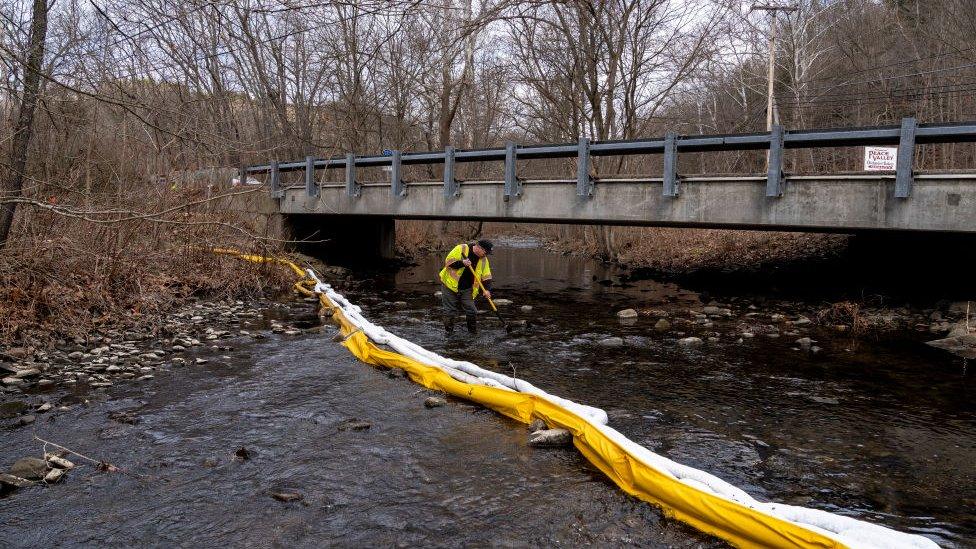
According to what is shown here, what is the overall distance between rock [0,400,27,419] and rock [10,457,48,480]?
1390mm

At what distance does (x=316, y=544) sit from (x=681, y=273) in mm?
16355

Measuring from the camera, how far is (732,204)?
10.8 meters

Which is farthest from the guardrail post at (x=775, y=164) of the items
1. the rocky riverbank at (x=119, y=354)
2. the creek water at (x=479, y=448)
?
the rocky riverbank at (x=119, y=354)

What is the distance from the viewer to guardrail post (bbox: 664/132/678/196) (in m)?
11.0

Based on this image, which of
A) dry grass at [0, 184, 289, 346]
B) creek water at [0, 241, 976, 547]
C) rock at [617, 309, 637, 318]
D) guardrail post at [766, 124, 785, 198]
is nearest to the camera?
creek water at [0, 241, 976, 547]

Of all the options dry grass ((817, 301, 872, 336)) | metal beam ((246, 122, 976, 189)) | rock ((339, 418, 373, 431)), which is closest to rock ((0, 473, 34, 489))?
rock ((339, 418, 373, 431))

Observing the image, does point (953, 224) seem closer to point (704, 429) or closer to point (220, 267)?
point (704, 429)

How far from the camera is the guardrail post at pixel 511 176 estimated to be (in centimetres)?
1291

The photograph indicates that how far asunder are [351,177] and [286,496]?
13321mm

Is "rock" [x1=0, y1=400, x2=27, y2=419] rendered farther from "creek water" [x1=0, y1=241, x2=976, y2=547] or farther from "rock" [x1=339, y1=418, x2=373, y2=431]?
"rock" [x1=339, y1=418, x2=373, y2=431]

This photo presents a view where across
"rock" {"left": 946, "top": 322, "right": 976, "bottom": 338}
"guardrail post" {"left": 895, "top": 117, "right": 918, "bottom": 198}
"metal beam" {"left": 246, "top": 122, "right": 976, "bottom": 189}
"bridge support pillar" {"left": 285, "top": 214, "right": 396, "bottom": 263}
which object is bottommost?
"rock" {"left": 946, "top": 322, "right": 976, "bottom": 338}

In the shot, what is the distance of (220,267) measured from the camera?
13047 millimetres

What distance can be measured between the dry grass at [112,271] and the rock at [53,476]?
8.82ft

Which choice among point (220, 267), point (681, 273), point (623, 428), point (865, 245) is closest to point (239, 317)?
point (220, 267)
